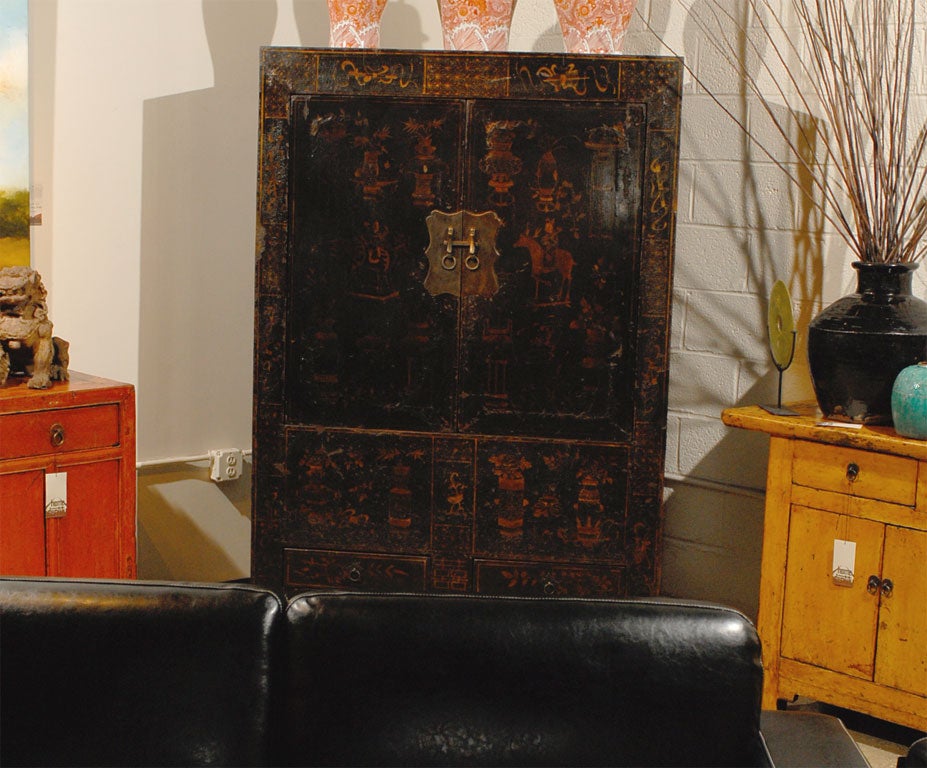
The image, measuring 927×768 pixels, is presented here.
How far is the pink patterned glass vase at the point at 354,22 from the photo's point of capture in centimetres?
299

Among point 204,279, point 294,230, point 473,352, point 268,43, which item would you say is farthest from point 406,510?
point 268,43

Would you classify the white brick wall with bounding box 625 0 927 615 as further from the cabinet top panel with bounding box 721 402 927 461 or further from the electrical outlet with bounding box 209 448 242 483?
the electrical outlet with bounding box 209 448 242 483

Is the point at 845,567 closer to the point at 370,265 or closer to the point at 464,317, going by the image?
the point at 464,317

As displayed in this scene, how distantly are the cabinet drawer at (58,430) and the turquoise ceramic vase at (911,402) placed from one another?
200 centimetres

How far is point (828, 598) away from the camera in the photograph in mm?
2641

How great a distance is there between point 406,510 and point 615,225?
0.97 meters

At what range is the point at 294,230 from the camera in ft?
9.64

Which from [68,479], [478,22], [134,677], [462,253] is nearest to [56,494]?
[68,479]

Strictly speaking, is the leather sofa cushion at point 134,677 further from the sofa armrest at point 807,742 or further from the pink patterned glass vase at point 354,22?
the pink patterned glass vase at point 354,22

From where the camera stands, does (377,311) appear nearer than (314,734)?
No

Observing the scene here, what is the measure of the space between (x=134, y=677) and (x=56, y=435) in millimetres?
1836

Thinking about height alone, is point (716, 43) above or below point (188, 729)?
above

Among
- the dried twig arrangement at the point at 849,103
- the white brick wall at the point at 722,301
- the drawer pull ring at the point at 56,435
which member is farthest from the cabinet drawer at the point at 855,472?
the drawer pull ring at the point at 56,435

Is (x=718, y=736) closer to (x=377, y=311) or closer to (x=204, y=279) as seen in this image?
(x=377, y=311)
